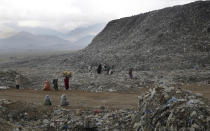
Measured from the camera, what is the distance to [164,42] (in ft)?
125

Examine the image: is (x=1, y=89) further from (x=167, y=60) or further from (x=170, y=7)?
(x=170, y=7)

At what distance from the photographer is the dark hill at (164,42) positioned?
3256cm

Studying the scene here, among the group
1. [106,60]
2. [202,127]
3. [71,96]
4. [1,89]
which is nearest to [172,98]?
[202,127]

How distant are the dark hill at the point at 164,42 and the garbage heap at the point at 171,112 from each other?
1957 centimetres

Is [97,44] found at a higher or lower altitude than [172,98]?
higher

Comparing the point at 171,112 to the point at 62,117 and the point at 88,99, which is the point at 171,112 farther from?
the point at 88,99

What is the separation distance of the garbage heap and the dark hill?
1957cm

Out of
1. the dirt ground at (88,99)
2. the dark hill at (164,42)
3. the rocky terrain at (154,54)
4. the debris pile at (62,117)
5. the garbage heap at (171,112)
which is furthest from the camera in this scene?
the dark hill at (164,42)

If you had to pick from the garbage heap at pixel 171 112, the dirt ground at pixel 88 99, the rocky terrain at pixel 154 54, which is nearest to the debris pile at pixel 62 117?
the dirt ground at pixel 88 99

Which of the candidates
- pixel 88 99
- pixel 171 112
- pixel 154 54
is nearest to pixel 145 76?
pixel 88 99

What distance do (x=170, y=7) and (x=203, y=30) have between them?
446 inches

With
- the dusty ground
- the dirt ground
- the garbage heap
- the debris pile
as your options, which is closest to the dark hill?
the dirt ground

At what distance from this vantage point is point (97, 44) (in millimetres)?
53000

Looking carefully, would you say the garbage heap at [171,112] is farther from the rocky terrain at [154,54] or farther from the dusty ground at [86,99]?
the rocky terrain at [154,54]
